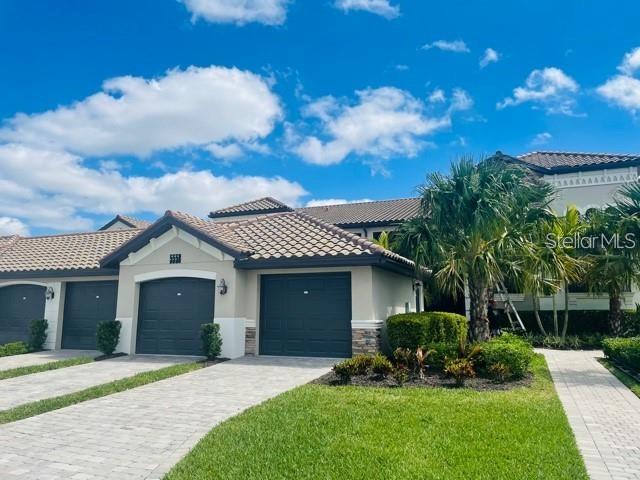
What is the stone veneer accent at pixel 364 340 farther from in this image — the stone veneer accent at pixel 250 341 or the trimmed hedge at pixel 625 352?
the trimmed hedge at pixel 625 352

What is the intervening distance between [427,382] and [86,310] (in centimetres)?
1356

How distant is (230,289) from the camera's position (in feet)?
46.9

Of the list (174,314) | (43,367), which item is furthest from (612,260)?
(43,367)

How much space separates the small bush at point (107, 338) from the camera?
1498 cm

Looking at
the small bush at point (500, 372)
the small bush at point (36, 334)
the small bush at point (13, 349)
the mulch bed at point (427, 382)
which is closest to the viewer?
the mulch bed at point (427, 382)

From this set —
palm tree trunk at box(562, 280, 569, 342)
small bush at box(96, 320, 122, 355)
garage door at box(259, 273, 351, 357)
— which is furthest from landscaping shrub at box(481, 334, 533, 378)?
small bush at box(96, 320, 122, 355)

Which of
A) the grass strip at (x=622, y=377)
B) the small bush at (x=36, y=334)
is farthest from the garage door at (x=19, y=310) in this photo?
the grass strip at (x=622, y=377)

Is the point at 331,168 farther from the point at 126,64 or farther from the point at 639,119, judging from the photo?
the point at 639,119

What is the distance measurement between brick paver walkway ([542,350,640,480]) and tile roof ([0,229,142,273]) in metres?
15.8

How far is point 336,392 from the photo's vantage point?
355 inches

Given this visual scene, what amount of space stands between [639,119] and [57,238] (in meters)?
24.7

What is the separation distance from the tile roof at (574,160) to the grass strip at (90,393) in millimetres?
21645

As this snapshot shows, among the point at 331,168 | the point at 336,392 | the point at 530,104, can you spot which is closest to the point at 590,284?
the point at 530,104

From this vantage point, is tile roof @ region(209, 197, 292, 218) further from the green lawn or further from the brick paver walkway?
the green lawn
